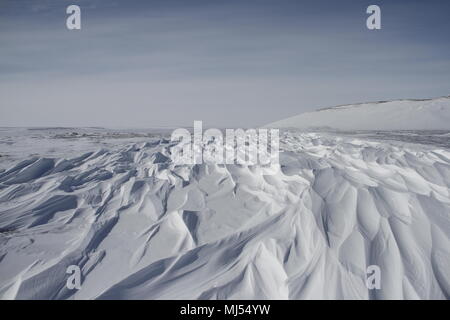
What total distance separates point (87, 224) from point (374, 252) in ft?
6.77

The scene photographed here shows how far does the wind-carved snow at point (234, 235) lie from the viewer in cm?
160

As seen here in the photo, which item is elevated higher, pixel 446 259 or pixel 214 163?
pixel 214 163

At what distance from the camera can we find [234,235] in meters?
2.09

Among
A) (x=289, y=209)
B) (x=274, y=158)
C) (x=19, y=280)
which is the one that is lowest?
(x=19, y=280)

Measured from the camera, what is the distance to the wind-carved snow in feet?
5.25

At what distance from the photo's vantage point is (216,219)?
2377 millimetres

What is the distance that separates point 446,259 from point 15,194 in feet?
12.2

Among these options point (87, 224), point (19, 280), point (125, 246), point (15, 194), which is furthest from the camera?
point (15, 194)

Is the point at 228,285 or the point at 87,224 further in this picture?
the point at 87,224
